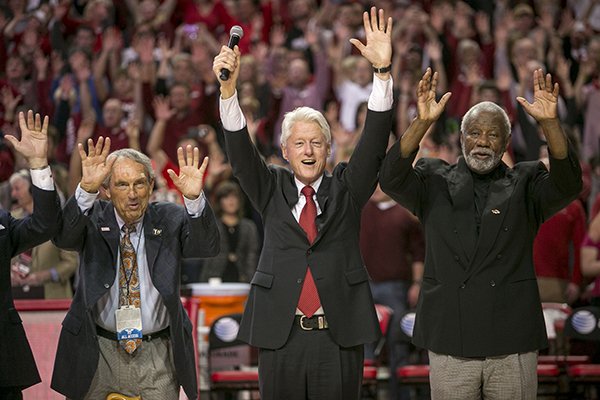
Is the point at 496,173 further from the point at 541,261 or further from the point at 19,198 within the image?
the point at 19,198

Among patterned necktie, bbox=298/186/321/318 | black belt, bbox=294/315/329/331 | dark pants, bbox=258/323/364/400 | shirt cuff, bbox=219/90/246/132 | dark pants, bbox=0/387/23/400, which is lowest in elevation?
dark pants, bbox=0/387/23/400

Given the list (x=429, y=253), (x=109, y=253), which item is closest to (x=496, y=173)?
(x=429, y=253)

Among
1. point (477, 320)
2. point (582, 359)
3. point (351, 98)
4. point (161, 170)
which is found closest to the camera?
point (477, 320)

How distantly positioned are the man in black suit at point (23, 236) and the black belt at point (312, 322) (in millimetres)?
1075

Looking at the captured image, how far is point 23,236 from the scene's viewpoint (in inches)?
177

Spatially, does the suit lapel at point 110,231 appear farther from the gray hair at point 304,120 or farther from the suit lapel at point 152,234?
the gray hair at point 304,120

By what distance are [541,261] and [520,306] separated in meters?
2.90

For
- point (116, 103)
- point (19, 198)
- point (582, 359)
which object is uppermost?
point (116, 103)

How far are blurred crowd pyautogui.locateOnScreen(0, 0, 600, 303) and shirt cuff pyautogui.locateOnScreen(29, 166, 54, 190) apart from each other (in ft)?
11.2

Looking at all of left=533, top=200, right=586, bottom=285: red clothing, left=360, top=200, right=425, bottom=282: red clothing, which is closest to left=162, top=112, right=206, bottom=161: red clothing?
left=360, top=200, right=425, bottom=282: red clothing

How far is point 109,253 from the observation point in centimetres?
454

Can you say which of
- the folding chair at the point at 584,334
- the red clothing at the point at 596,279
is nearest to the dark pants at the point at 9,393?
the folding chair at the point at 584,334

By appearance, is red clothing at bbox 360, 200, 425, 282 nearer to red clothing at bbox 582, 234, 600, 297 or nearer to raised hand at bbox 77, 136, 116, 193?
red clothing at bbox 582, 234, 600, 297

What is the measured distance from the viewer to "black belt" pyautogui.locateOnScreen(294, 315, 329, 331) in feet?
14.2
